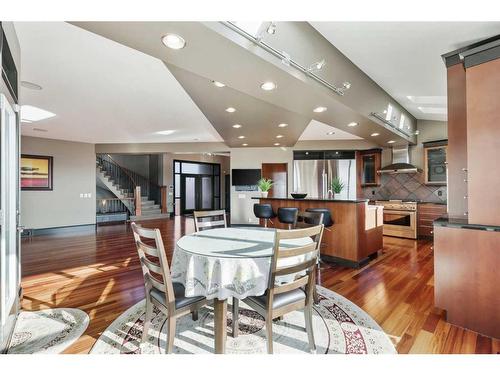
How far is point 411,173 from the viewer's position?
20.1 feet

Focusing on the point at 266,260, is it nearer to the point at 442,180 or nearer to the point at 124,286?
the point at 124,286

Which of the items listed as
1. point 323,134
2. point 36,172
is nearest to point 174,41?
point 323,134

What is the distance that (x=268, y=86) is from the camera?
2617mm

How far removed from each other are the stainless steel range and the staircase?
754 centimetres

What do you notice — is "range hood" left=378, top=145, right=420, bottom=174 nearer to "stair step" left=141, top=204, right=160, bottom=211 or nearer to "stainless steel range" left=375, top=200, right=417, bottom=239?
"stainless steel range" left=375, top=200, right=417, bottom=239

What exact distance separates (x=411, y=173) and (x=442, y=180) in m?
0.66

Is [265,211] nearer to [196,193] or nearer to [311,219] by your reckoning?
[311,219]

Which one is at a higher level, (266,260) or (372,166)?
(372,166)

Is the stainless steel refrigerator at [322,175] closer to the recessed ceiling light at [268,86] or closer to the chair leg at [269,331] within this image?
the recessed ceiling light at [268,86]

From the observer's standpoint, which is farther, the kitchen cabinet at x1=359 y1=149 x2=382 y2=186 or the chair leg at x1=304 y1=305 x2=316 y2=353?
the kitchen cabinet at x1=359 y1=149 x2=382 y2=186

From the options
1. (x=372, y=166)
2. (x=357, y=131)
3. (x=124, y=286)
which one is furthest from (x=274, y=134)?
(x=124, y=286)

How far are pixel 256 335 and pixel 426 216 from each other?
5.34 m

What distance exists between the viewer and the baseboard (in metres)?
6.33

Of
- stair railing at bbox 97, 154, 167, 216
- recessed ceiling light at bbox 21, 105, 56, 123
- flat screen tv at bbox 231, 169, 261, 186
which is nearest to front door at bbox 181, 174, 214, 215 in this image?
stair railing at bbox 97, 154, 167, 216
